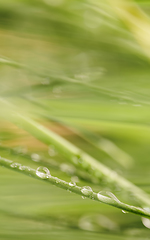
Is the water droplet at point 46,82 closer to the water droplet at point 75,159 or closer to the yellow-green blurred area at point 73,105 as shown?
the yellow-green blurred area at point 73,105

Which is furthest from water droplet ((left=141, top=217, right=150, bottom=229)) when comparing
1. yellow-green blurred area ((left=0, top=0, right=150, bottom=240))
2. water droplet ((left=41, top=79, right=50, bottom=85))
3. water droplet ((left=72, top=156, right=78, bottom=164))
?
water droplet ((left=41, top=79, right=50, bottom=85))

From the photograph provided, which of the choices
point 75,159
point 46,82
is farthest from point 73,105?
point 75,159

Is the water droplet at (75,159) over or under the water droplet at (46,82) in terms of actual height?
under

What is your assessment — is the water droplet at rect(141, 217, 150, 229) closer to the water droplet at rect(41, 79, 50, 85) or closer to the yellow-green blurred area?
the yellow-green blurred area

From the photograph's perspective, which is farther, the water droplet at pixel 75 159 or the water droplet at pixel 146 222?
the water droplet at pixel 146 222

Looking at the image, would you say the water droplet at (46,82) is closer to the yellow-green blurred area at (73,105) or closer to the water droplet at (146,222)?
the yellow-green blurred area at (73,105)

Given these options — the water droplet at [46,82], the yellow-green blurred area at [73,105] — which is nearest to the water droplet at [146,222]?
the yellow-green blurred area at [73,105]

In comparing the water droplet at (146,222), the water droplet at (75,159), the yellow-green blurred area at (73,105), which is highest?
the yellow-green blurred area at (73,105)

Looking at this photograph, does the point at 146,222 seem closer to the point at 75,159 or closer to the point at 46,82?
the point at 75,159

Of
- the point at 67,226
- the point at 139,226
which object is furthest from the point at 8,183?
the point at 139,226
